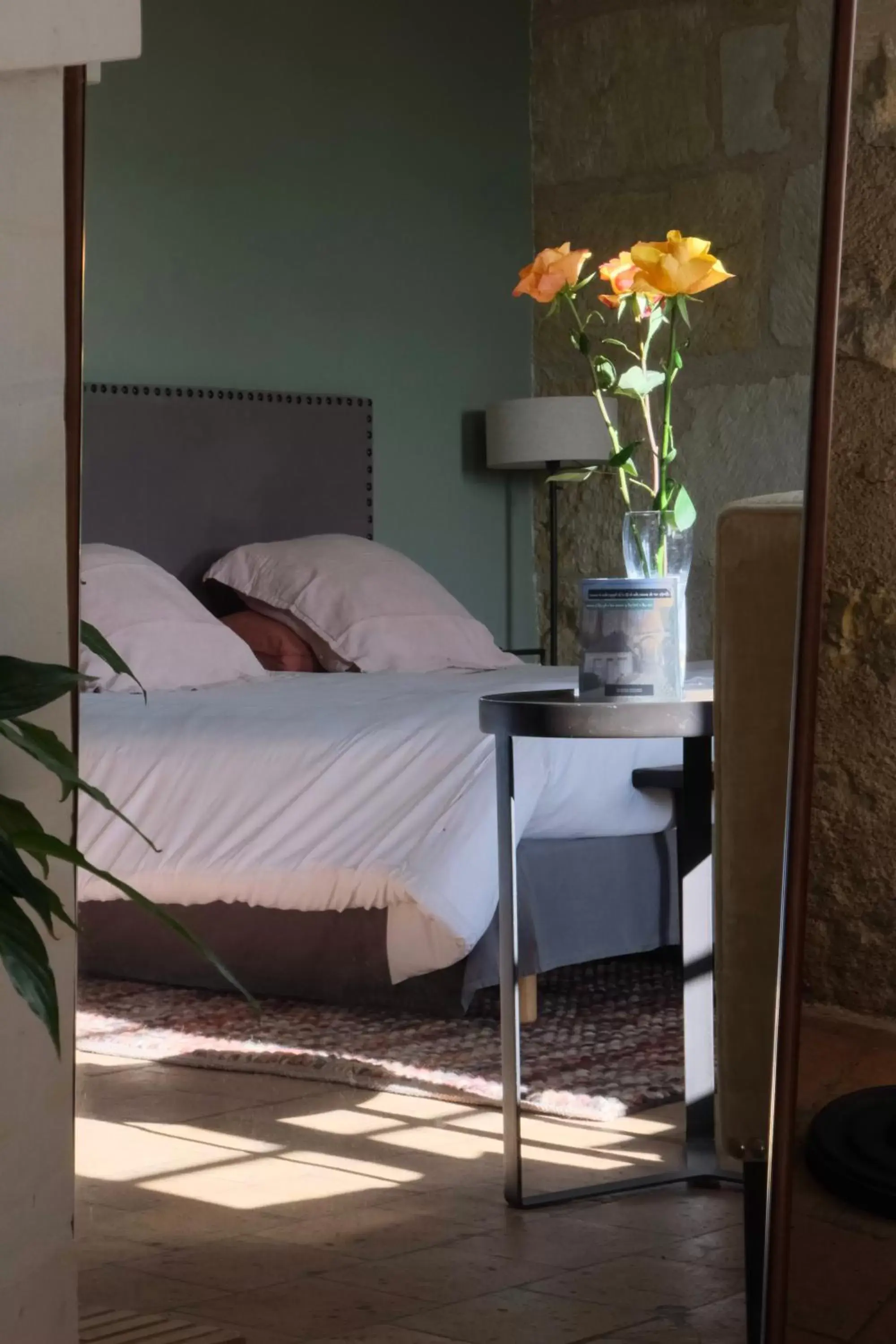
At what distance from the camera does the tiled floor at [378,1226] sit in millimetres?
1843

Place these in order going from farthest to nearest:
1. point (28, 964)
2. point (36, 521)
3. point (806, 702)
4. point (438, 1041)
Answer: point (438, 1041) → point (806, 702) → point (36, 521) → point (28, 964)

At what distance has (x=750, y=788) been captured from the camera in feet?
5.45

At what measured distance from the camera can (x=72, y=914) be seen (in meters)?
1.32

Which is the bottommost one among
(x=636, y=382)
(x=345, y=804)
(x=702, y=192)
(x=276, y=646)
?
(x=345, y=804)

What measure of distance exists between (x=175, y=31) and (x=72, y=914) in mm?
3840

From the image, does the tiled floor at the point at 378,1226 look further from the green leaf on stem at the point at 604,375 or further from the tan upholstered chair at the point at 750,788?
the green leaf on stem at the point at 604,375

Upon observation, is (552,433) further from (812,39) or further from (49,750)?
(49,750)

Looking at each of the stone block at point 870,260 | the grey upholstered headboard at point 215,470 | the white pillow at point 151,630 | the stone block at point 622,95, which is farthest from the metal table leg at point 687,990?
the stone block at point 622,95

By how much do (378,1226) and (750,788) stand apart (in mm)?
822

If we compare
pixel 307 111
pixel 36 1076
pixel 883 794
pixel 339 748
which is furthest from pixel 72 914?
pixel 307 111

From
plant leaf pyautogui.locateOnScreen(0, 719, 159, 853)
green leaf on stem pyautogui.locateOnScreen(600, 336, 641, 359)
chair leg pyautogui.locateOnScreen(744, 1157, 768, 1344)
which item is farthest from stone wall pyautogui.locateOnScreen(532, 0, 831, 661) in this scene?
plant leaf pyautogui.locateOnScreen(0, 719, 159, 853)

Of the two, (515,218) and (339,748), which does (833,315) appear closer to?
(339,748)

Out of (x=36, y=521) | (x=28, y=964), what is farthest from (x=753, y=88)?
(x=28, y=964)

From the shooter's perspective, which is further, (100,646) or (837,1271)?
(837,1271)
